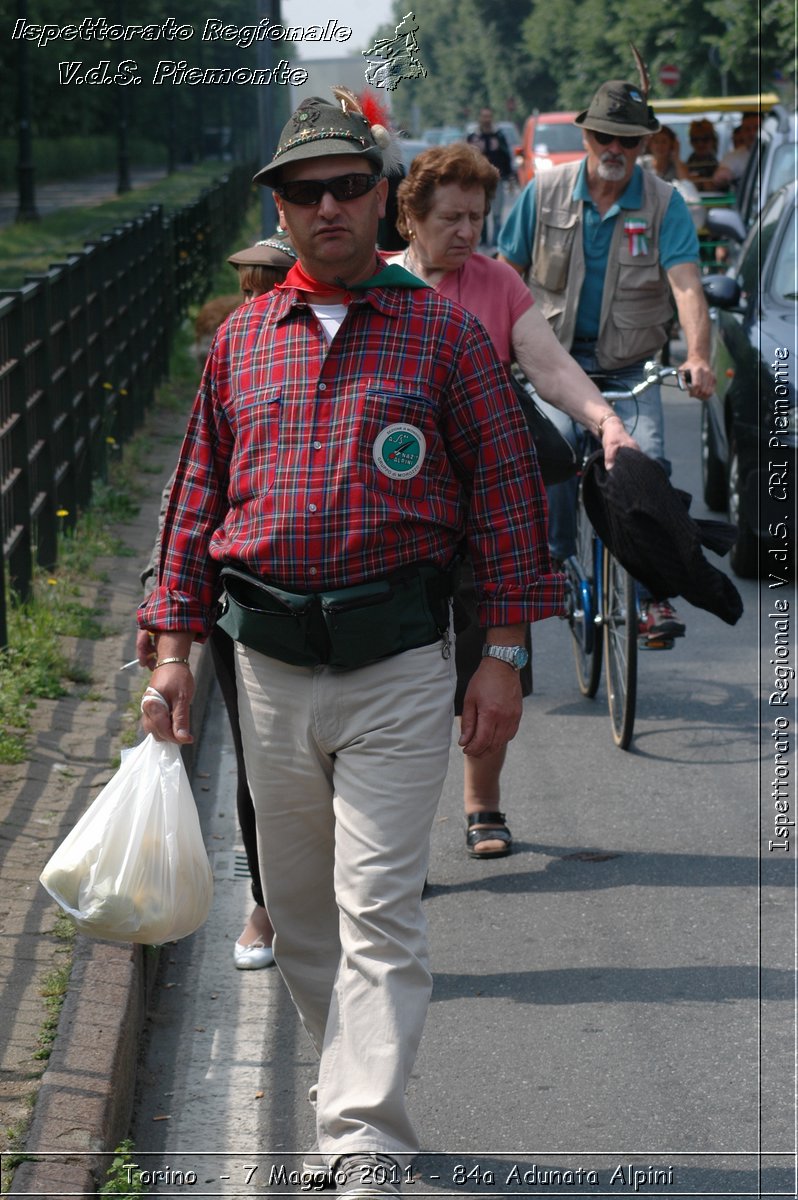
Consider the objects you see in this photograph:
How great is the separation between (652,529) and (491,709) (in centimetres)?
107

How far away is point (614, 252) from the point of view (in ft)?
21.6

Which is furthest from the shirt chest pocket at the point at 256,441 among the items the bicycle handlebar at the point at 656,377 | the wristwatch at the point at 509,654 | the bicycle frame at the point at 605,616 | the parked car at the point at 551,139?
the parked car at the point at 551,139

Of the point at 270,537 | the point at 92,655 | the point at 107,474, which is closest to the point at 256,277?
the point at 270,537

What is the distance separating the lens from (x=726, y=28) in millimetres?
51031

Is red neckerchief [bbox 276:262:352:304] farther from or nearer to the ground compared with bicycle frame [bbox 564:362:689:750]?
farther from the ground

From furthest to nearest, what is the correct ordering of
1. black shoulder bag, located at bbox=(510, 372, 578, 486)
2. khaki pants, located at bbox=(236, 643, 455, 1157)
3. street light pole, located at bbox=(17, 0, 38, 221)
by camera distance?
street light pole, located at bbox=(17, 0, 38, 221) < black shoulder bag, located at bbox=(510, 372, 578, 486) < khaki pants, located at bbox=(236, 643, 455, 1157)

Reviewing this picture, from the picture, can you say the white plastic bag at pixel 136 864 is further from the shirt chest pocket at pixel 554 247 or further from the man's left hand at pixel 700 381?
the shirt chest pocket at pixel 554 247

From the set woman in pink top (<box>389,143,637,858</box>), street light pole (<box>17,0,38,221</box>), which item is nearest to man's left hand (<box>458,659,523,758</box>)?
woman in pink top (<box>389,143,637,858</box>)

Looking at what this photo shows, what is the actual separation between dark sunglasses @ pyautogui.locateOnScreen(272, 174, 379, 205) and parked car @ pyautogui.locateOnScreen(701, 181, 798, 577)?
5.32 metres

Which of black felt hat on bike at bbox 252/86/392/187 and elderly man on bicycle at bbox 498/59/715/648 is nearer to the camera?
black felt hat on bike at bbox 252/86/392/187

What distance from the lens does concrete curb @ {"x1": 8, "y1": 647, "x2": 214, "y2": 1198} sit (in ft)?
11.2

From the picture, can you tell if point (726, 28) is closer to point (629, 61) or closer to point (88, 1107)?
point (629, 61)

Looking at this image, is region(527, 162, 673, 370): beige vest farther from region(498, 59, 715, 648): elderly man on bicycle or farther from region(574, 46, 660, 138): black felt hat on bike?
region(574, 46, 660, 138): black felt hat on bike

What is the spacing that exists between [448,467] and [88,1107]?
146cm
